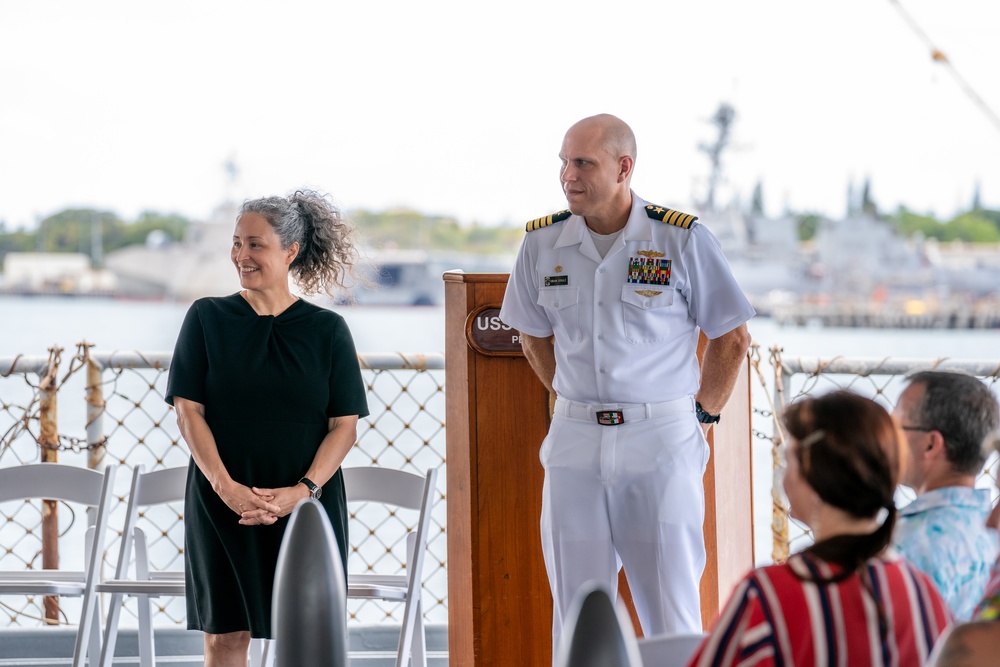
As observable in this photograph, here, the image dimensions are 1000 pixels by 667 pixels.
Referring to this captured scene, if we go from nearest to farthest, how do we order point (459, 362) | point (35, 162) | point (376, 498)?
point (459, 362), point (376, 498), point (35, 162)

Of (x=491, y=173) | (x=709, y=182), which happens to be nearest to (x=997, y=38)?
(x=709, y=182)

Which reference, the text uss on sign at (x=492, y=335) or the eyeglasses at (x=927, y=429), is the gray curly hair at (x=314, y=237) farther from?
the eyeglasses at (x=927, y=429)

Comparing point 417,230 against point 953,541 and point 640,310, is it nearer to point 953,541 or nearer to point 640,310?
point 640,310

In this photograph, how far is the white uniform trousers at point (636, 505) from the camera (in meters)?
2.59

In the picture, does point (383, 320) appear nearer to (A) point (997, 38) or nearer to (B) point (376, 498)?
(A) point (997, 38)

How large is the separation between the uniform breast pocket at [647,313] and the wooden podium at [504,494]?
0.39 m

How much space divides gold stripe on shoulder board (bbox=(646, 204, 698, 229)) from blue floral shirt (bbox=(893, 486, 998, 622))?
1.11m

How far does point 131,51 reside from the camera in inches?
882

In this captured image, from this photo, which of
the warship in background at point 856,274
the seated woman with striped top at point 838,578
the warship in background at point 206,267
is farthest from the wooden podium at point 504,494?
the warship in background at point 856,274

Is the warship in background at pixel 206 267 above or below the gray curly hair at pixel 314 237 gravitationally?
above

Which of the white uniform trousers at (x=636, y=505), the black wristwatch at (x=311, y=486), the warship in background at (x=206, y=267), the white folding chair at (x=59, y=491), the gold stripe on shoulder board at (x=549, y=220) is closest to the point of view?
the white uniform trousers at (x=636, y=505)

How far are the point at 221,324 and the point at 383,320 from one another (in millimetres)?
13468

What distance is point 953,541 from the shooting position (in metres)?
1.68

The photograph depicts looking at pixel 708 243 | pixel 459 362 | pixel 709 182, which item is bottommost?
pixel 459 362
